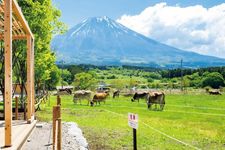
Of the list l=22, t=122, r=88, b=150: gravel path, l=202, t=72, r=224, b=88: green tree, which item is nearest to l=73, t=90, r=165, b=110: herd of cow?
l=22, t=122, r=88, b=150: gravel path

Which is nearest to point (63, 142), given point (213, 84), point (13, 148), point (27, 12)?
point (13, 148)

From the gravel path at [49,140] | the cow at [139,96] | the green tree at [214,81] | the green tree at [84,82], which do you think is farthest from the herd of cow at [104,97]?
the green tree at [214,81]

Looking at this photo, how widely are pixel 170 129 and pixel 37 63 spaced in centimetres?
787

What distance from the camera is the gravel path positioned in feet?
38.3

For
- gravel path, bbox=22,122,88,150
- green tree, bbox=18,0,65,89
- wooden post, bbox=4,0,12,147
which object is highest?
green tree, bbox=18,0,65,89

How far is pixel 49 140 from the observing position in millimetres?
12867

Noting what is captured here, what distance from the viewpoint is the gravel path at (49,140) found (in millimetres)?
11688

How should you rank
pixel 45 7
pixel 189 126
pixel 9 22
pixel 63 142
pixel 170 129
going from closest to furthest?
pixel 9 22 → pixel 63 142 → pixel 170 129 → pixel 189 126 → pixel 45 7

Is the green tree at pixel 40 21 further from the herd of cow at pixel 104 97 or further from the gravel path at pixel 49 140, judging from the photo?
the herd of cow at pixel 104 97

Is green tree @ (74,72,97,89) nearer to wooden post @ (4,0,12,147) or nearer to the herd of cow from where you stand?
the herd of cow

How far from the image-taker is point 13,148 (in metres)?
7.25

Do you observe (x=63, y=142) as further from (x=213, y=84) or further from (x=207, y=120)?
(x=213, y=84)

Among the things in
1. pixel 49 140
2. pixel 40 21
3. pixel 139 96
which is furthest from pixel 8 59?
pixel 139 96

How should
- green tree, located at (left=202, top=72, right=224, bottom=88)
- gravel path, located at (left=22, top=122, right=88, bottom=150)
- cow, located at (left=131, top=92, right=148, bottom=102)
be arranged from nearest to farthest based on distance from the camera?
1. gravel path, located at (left=22, top=122, right=88, bottom=150)
2. cow, located at (left=131, top=92, right=148, bottom=102)
3. green tree, located at (left=202, top=72, right=224, bottom=88)
